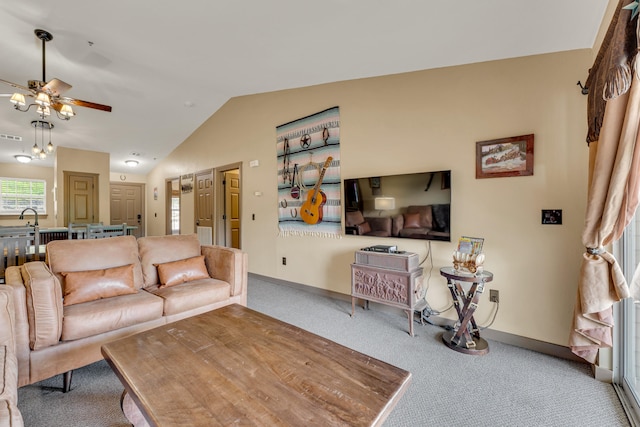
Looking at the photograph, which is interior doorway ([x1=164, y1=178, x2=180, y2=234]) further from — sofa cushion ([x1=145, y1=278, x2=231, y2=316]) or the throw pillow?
the throw pillow

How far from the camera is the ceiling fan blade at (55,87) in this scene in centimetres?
277

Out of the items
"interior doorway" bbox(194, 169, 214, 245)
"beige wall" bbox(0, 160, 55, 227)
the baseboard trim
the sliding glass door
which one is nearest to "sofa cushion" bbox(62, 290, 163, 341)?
the baseboard trim

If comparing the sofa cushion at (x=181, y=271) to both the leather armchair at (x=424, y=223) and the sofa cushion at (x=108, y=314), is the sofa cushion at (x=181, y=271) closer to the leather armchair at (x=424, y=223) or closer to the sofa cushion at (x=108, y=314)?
the sofa cushion at (x=108, y=314)

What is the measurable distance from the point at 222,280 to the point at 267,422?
6.36 ft

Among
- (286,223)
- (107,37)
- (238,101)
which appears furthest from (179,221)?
(107,37)

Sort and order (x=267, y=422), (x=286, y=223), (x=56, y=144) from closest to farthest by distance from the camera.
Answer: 1. (x=267, y=422)
2. (x=286, y=223)
3. (x=56, y=144)

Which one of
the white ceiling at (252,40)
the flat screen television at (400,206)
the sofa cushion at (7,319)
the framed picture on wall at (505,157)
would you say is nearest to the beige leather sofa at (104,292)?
the sofa cushion at (7,319)

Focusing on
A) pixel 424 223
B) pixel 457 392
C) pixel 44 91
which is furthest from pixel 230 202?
pixel 457 392

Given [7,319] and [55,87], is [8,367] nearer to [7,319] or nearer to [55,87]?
[7,319]

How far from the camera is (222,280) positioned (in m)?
2.63

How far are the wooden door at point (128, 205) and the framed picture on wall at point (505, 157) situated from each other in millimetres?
8257

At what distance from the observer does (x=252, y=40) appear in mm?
2633

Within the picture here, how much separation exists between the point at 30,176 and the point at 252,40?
7.47 meters

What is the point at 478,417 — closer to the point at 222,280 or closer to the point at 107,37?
the point at 222,280
